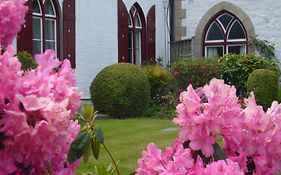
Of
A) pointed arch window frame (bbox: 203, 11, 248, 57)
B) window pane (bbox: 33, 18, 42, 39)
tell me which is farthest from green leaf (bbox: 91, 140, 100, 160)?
pointed arch window frame (bbox: 203, 11, 248, 57)

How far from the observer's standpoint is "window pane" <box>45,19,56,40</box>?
1383 cm

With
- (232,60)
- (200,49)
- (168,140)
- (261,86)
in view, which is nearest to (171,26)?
(200,49)

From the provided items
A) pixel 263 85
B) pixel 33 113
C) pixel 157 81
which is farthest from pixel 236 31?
pixel 33 113

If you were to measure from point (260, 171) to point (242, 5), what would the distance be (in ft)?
53.9

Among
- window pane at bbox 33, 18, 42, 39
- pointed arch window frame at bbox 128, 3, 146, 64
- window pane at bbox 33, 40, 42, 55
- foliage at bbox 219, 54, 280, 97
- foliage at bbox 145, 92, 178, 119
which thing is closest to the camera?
window pane at bbox 33, 40, 42, 55

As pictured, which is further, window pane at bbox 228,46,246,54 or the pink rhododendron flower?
window pane at bbox 228,46,246,54

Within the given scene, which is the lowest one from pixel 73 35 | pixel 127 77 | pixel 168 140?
pixel 168 140

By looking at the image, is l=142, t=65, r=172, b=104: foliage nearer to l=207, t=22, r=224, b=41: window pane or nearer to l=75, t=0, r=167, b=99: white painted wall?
l=75, t=0, r=167, b=99: white painted wall

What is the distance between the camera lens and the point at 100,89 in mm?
13766

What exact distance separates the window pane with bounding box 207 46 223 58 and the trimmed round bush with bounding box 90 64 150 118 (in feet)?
15.3

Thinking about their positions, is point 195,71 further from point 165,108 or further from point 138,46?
point 138,46

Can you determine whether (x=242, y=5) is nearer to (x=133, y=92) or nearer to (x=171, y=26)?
(x=171, y=26)

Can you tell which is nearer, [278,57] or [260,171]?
[260,171]

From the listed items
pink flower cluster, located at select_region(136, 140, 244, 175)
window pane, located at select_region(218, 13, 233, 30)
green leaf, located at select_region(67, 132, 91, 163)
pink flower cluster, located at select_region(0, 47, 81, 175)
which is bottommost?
pink flower cluster, located at select_region(136, 140, 244, 175)
